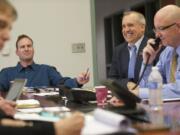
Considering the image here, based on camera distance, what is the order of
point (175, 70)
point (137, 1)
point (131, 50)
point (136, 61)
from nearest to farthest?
1. point (175, 70)
2. point (136, 61)
3. point (131, 50)
4. point (137, 1)

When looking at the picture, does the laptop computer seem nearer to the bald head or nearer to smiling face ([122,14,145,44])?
the bald head

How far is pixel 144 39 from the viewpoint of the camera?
350 centimetres

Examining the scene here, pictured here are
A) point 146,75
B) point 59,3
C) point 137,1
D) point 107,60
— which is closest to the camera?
point 146,75

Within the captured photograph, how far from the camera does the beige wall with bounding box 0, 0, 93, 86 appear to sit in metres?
4.71

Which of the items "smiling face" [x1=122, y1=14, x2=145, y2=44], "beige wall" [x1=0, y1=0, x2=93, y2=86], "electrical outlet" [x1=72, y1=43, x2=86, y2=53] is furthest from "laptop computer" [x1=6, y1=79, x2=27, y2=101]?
"electrical outlet" [x1=72, y1=43, x2=86, y2=53]

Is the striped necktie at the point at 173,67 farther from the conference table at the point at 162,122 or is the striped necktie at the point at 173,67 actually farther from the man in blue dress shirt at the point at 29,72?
the man in blue dress shirt at the point at 29,72

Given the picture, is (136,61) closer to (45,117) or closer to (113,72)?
(113,72)

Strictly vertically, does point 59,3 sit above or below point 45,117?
above

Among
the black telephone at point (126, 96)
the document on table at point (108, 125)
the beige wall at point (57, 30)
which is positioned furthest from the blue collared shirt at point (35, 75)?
the document on table at point (108, 125)

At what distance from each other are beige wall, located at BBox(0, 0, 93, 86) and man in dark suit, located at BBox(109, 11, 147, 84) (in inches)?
47.5

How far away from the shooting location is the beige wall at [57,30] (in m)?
4.71

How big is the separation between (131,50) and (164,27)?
1.08 metres

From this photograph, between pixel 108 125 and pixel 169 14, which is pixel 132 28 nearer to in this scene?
pixel 169 14

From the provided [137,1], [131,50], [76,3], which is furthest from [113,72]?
[137,1]
